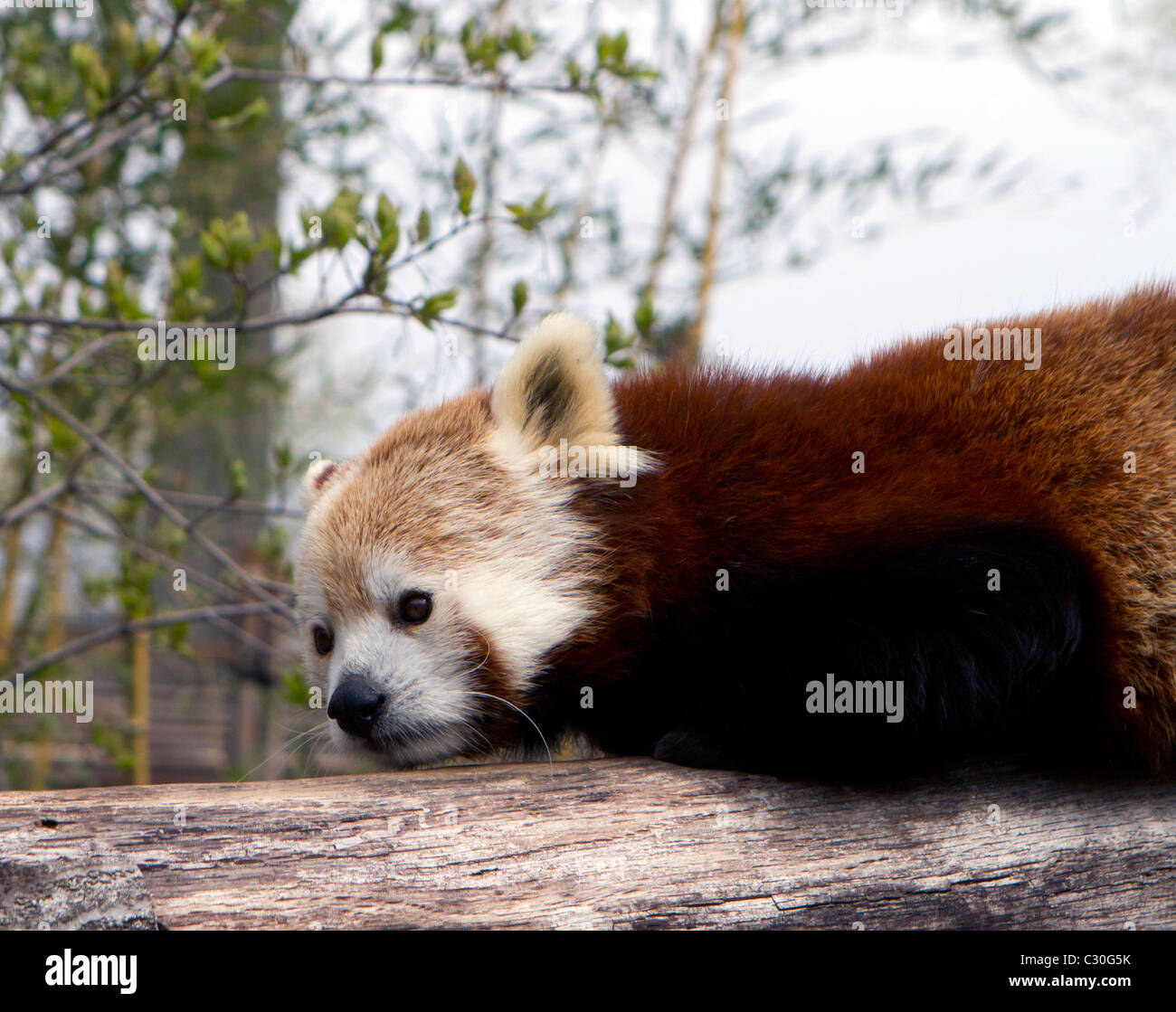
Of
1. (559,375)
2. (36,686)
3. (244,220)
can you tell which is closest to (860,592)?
(559,375)

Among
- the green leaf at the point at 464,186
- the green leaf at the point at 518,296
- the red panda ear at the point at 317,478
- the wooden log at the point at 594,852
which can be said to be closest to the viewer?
the wooden log at the point at 594,852

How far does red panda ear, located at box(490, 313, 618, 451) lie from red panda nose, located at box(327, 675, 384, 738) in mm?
562

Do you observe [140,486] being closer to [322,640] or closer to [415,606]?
[322,640]

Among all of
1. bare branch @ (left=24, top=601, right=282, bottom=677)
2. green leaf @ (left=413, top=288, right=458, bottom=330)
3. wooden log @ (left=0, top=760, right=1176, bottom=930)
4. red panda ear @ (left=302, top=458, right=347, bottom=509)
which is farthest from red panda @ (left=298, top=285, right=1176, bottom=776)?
bare branch @ (left=24, top=601, right=282, bottom=677)

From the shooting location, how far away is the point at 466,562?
1.94 m

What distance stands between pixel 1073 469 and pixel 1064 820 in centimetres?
63

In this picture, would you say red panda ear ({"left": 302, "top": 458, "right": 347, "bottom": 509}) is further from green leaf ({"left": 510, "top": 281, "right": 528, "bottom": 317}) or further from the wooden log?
the wooden log

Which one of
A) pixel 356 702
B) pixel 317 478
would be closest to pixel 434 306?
pixel 317 478

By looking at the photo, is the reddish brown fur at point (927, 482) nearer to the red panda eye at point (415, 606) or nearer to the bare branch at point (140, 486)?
the red panda eye at point (415, 606)

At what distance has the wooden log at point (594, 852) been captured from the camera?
1.45 meters

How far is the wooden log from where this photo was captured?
1454mm

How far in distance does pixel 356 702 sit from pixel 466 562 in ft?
1.04

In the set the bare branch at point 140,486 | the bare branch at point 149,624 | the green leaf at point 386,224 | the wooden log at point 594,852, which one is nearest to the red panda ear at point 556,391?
the green leaf at point 386,224

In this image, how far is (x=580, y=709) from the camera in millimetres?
2016
